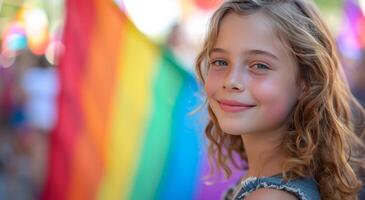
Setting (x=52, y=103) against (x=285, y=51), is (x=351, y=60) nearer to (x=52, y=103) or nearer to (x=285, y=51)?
(x=52, y=103)

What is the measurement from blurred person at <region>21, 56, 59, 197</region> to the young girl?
8.63 feet

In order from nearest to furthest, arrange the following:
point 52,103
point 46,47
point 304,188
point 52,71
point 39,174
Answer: point 304,188 < point 39,174 < point 52,103 < point 52,71 < point 46,47

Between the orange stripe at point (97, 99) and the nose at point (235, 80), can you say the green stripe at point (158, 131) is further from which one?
the nose at point (235, 80)

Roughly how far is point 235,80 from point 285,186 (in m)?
0.28

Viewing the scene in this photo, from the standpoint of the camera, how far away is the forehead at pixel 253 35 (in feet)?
4.84

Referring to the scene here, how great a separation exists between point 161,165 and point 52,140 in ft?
1.26

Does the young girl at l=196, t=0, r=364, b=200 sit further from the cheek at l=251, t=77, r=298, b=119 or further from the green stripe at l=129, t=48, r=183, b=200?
the green stripe at l=129, t=48, r=183, b=200

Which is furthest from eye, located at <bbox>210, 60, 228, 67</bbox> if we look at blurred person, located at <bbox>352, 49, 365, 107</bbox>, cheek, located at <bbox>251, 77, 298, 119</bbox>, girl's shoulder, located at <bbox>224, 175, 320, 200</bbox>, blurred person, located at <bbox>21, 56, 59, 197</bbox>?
blurred person, located at <bbox>21, 56, 59, 197</bbox>

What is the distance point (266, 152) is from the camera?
1584 mm

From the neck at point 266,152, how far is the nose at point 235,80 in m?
0.17

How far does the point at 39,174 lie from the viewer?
12.8ft

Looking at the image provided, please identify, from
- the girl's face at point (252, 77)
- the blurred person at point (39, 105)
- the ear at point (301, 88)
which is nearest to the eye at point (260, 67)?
the girl's face at point (252, 77)

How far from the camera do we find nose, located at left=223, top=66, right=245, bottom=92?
1.46m

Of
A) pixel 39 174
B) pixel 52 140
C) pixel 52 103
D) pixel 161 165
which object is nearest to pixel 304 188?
pixel 161 165
